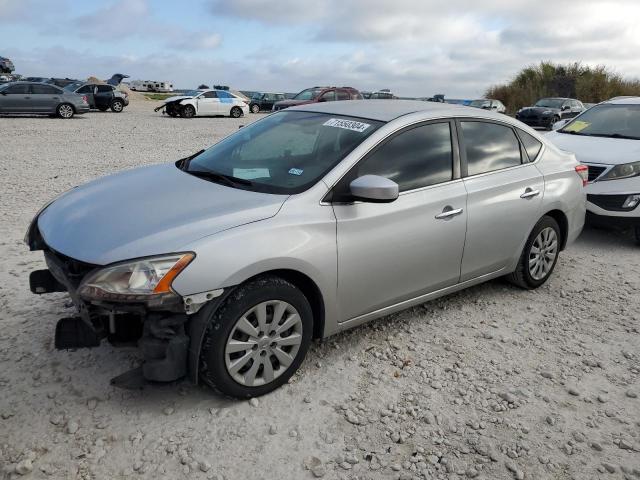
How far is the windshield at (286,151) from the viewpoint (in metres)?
3.53

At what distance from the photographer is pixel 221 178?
3717mm

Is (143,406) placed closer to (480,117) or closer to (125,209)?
(125,209)

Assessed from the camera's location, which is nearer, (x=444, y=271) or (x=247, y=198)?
(x=247, y=198)

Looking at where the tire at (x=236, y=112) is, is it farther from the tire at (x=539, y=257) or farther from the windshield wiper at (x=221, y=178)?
the windshield wiper at (x=221, y=178)

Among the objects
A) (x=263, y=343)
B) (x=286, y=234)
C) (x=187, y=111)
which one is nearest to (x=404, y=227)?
(x=286, y=234)

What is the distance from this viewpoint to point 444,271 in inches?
159

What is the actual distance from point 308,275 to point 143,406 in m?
1.18

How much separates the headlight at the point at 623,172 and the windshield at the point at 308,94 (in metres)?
18.6

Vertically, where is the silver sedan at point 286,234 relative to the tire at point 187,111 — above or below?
above

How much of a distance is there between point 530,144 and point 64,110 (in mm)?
21375

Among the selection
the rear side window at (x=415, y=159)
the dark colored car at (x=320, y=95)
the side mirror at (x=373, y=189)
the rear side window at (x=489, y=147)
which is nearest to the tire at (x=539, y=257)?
the rear side window at (x=489, y=147)

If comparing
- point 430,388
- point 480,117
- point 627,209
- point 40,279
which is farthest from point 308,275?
point 627,209

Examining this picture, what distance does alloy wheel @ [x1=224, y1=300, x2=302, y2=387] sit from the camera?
9.96ft

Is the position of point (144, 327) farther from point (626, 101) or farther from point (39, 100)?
point (39, 100)
